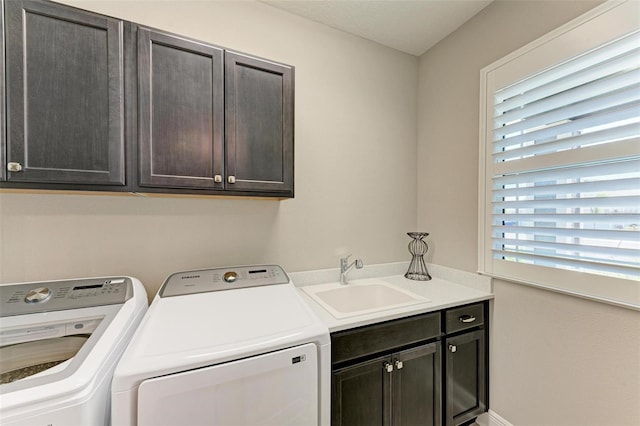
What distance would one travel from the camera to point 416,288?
1732mm

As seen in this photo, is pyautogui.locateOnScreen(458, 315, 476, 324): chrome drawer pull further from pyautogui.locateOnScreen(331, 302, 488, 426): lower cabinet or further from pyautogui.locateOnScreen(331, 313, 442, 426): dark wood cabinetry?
pyautogui.locateOnScreen(331, 313, 442, 426): dark wood cabinetry

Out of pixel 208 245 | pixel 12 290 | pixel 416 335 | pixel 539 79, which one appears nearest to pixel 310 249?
pixel 208 245

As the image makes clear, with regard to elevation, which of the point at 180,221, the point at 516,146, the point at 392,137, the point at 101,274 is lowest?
the point at 101,274

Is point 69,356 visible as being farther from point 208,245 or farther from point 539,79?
point 539,79

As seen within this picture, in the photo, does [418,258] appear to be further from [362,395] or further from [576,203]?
[362,395]

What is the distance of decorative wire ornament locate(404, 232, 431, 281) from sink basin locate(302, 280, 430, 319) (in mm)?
297

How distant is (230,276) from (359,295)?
0.92 metres

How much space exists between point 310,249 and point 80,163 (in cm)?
128

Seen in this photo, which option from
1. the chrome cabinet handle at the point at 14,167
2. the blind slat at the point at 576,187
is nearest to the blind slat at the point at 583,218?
the blind slat at the point at 576,187

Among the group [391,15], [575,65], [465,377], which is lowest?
[465,377]

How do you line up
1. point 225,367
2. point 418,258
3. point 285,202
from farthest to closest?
1. point 418,258
2. point 285,202
3. point 225,367

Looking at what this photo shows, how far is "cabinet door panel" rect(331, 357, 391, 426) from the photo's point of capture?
3.75ft

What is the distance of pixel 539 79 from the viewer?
4.47 ft

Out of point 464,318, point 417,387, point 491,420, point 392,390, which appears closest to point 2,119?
point 392,390
